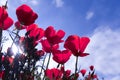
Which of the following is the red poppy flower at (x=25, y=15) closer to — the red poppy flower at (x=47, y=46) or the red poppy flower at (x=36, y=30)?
the red poppy flower at (x=36, y=30)

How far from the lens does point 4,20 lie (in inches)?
105

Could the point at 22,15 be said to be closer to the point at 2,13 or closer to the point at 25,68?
the point at 2,13

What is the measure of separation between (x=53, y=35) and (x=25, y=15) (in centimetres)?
48

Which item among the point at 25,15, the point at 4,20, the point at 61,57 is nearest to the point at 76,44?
the point at 61,57

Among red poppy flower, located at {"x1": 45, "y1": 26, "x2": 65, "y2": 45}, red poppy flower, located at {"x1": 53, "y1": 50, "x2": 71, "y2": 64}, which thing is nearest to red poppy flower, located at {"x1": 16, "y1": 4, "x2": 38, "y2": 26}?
red poppy flower, located at {"x1": 45, "y1": 26, "x2": 65, "y2": 45}

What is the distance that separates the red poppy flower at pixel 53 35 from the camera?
126 inches

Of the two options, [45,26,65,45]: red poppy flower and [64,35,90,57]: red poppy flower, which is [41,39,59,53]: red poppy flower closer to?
[45,26,65,45]: red poppy flower

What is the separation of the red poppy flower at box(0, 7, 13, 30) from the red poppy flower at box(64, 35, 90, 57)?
0.60 meters

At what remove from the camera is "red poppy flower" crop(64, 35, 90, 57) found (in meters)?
2.99

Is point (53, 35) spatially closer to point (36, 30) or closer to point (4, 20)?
point (36, 30)

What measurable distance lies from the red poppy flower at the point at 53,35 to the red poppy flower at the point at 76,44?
204 mm

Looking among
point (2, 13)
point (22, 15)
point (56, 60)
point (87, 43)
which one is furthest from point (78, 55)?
point (2, 13)

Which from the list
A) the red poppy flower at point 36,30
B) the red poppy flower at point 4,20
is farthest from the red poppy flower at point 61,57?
the red poppy flower at point 4,20

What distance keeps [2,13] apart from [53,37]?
0.68 meters
